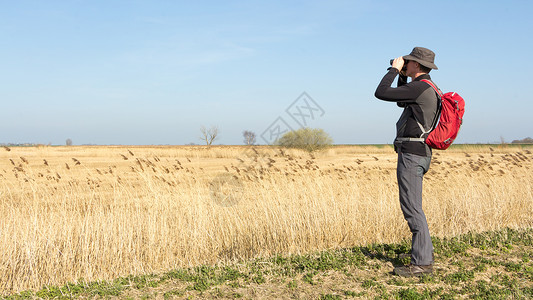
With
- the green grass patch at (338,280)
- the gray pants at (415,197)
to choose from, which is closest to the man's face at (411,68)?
the gray pants at (415,197)

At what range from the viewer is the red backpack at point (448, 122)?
13.3ft

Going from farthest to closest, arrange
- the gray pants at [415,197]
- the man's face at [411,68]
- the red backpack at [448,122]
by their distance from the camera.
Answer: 1. the man's face at [411,68]
2. the gray pants at [415,197]
3. the red backpack at [448,122]

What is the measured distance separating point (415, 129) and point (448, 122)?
1.10 feet

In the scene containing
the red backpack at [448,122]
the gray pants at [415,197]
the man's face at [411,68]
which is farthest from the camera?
the man's face at [411,68]

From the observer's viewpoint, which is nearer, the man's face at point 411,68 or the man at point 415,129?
the man at point 415,129

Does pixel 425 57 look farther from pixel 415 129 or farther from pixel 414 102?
pixel 415 129

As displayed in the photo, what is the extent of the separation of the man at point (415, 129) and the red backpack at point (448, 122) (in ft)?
0.27

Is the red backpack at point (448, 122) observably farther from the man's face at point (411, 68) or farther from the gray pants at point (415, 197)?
the man's face at point (411, 68)

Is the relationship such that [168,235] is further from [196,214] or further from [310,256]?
[310,256]

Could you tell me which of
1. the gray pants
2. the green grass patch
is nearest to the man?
the gray pants

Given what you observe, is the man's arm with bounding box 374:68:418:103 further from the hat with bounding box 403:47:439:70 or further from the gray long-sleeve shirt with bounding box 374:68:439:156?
the hat with bounding box 403:47:439:70

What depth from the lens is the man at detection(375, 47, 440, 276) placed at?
13.4 feet

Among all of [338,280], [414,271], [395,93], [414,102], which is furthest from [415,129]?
[338,280]

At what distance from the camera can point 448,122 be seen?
4047 mm
